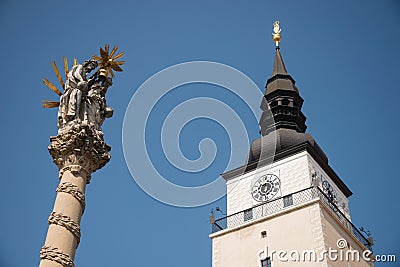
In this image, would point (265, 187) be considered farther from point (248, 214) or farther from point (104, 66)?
point (104, 66)

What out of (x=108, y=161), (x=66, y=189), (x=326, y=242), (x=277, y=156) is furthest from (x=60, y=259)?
(x=277, y=156)

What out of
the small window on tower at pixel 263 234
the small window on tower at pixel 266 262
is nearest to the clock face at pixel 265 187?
the small window on tower at pixel 263 234

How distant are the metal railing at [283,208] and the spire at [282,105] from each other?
5.79m

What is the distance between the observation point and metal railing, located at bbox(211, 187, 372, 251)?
29.5m

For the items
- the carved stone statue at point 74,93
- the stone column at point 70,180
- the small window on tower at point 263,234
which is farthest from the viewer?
the small window on tower at point 263,234

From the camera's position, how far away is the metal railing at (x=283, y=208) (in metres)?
29.5

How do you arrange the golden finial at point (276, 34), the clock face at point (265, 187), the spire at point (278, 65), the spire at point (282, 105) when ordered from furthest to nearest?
the golden finial at point (276, 34)
the spire at point (278, 65)
the spire at point (282, 105)
the clock face at point (265, 187)

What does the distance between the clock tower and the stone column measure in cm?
1566

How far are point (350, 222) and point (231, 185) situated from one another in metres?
6.52

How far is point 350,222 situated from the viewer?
31.7 m

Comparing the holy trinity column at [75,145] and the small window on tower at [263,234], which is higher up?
the small window on tower at [263,234]

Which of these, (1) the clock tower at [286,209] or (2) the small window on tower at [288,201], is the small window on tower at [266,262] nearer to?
(1) the clock tower at [286,209]

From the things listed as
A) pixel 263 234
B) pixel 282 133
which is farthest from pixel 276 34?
pixel 263 234

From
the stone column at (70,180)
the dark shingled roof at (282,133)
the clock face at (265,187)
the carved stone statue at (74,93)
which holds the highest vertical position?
the dark shingled roof at (282,133)
